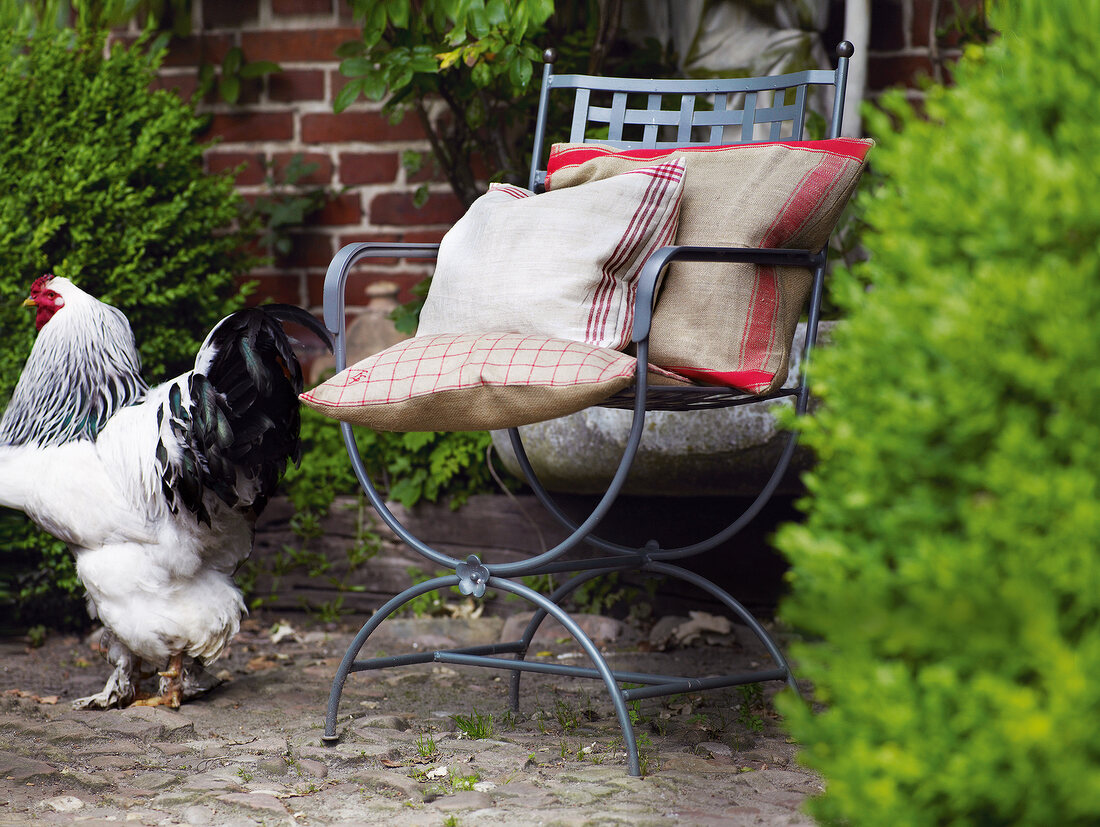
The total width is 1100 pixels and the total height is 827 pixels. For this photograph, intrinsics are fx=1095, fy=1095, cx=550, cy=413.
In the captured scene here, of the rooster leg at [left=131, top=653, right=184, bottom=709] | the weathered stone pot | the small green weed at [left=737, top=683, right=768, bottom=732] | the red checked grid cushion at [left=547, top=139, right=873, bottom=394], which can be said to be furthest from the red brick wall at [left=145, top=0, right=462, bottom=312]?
the small green weed at [left=737, top=683, right=768, bottom=732]

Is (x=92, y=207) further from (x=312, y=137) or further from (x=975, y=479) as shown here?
(x=975, y=479)

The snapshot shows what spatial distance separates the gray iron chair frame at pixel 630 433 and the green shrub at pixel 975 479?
2.29 ft

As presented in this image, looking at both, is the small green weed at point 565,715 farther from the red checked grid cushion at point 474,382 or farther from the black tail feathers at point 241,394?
the black tail feathers at point 241,394

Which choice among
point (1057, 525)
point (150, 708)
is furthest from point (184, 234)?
point (1057, 525)

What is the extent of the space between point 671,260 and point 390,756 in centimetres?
98

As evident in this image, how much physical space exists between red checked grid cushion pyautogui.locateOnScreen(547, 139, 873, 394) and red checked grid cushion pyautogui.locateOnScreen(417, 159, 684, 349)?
0.08 metres

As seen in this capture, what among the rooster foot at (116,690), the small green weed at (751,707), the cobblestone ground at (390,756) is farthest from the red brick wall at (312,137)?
the small green weed at (751,707)

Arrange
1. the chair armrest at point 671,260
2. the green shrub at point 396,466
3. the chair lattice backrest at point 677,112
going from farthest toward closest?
1. the green shrub at point 396,466
2. the chair lattice backrest at point 677,112
3. the chair armrest at point 671,260

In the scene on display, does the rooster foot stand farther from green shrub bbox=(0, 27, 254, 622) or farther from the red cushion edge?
the red cushion edge

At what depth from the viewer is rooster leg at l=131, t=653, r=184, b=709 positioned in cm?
223

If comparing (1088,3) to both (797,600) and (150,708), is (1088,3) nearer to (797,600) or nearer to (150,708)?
(797,600)

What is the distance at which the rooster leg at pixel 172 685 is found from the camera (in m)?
2.23

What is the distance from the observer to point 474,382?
5.46 ft

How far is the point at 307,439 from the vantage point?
312 cm
